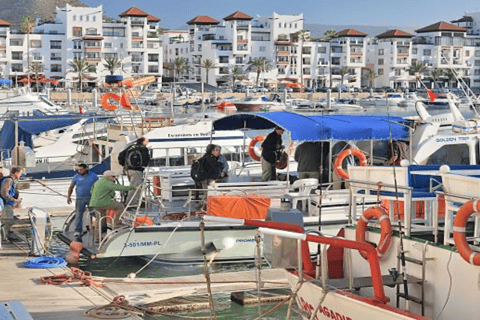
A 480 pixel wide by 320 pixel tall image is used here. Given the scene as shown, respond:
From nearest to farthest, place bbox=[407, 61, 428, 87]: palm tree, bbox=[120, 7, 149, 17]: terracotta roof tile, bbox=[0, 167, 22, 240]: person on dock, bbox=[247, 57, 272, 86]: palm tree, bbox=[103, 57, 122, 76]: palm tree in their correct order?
bbox=[0, 167, 22, 240]: person on dock
bbox=[103, 57, 122, 76]: palm tree
bbox=[120, 7, 149, 17]: terracotta roof tile
bbox=[247, 57, 272, 86]: palm tree
bbox=[407, 61, 428, 87]: palm tree

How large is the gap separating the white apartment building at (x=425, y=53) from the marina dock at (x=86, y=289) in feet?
448

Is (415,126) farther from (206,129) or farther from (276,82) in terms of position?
(276,82)

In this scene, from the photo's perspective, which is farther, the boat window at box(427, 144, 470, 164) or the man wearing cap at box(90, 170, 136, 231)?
the boat window at box(427, 144, 470, 164)

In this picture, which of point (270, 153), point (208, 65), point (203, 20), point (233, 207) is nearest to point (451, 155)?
point (270, 153)

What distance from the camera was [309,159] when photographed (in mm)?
17906

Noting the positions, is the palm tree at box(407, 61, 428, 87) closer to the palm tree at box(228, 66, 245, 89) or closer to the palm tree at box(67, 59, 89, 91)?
the palm tree at box(228, 66, 245, 89)

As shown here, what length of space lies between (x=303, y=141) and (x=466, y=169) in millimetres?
4896

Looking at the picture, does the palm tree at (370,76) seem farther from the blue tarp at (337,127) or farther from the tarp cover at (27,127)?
the blue tarp at (337,127)

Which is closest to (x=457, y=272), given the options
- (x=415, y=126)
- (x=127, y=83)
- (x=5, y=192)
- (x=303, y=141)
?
(x=303, y=141)

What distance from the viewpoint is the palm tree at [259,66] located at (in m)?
138

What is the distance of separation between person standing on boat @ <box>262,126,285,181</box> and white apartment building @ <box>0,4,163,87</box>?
4150 inches

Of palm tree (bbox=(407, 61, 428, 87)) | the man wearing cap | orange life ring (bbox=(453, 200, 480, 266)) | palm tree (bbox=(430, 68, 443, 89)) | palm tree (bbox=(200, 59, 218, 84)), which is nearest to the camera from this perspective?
orange life ring (bbox=(453, 200, 480, 266))

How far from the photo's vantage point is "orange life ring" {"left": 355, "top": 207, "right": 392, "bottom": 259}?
34.7 feet

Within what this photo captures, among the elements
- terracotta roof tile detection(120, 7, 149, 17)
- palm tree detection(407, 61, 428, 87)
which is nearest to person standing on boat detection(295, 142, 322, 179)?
terracotta roof tile detection(120, 7, 149, 17)
